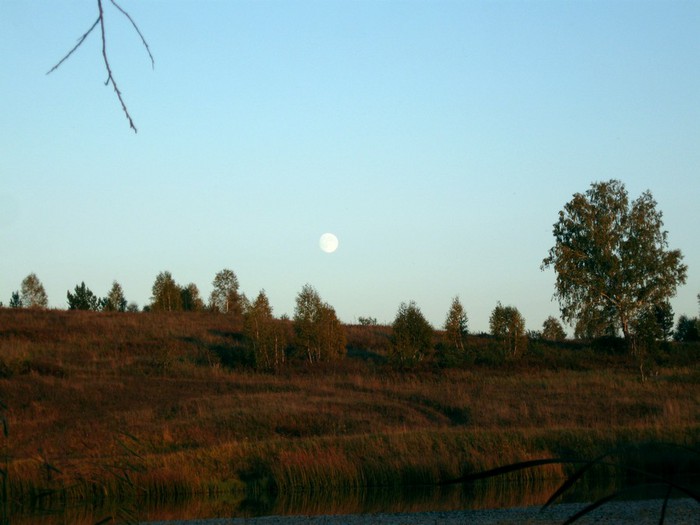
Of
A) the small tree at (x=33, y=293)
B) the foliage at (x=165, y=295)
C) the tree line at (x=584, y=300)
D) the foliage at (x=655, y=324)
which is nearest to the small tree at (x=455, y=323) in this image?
the tree line at (x=584, y=300)

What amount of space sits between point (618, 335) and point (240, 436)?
29079 mm

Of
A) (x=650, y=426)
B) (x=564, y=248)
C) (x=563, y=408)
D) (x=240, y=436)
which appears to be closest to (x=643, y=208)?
(x=564, y=248)

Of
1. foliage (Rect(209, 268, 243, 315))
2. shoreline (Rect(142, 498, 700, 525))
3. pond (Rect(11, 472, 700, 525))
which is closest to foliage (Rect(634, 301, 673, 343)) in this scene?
pond (Rect(11, 472, 700, 525))

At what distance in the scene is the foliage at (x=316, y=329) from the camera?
4694 cm

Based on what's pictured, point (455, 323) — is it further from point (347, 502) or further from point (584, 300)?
point (347, 502)

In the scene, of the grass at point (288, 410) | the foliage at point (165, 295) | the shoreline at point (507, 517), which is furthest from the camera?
the foliage at point (165, 295)

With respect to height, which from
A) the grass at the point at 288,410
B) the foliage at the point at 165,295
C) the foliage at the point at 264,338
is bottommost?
the grass at the point at 288,410

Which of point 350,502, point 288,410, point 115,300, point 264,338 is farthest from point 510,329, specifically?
point 115,300

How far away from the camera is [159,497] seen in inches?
854

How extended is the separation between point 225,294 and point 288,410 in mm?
48484

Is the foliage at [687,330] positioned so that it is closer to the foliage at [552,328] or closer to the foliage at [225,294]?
the foliage at [552,328]

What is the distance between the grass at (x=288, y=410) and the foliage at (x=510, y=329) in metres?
1.41

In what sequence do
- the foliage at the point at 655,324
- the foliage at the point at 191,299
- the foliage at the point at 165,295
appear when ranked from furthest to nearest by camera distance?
the foliage at the point at 191,299
the foliage at the point at 165,295
the foliage at the point at 655,324

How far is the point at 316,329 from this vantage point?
46.9m
